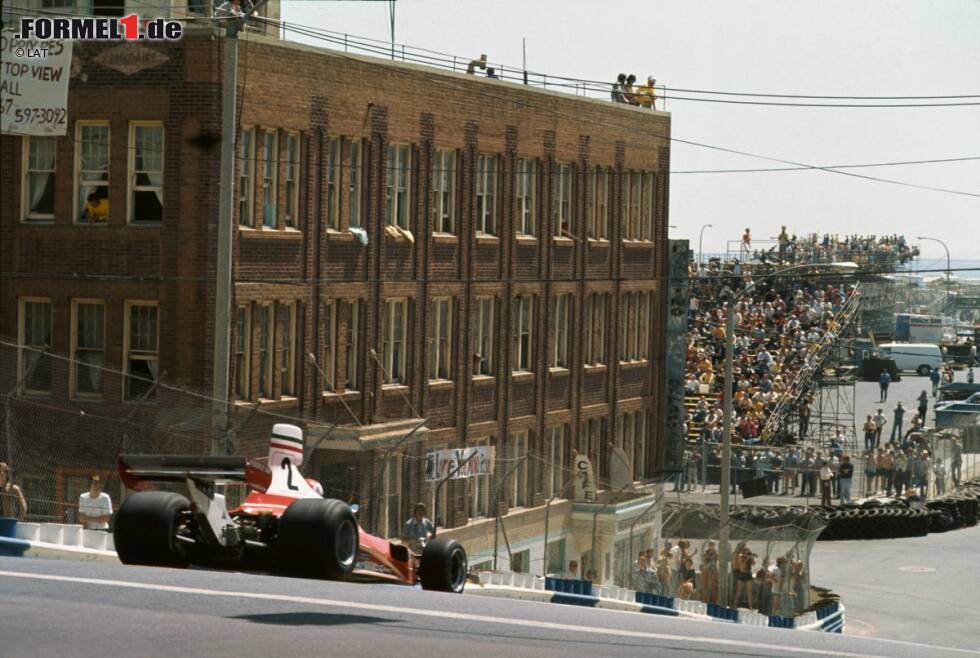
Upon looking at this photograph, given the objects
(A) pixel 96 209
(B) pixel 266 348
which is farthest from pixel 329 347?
(A) pixel 96 209

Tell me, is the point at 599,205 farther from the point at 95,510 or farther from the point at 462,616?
the point at 462,616

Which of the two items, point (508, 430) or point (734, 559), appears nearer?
point (734, 559)

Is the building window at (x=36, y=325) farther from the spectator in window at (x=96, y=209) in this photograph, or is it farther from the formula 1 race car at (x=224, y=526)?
the formula 1 race car at (x=224, y=526)

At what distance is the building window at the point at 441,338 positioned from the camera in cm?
4244

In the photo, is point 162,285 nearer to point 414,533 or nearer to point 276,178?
point 276,178

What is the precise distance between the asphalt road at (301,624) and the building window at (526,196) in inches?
1228

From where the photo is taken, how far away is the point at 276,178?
35.8 metres

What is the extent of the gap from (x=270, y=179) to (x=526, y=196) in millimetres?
12284

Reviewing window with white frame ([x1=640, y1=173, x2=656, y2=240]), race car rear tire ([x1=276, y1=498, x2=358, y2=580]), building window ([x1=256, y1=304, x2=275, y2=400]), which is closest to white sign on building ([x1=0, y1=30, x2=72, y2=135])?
building window ([x1=256, y1=304, x2=275, y2=400])

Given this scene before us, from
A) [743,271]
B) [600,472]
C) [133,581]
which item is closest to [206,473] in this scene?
[133,581]

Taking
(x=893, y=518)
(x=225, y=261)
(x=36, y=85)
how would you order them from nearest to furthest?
(x=225, y=261), (x=36, y=85), (x=893, y=518)

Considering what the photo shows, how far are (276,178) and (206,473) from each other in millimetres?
20971

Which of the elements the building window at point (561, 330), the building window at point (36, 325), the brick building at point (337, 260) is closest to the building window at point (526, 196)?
the brick building at point (337, 260)

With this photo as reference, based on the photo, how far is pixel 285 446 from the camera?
1639cm
